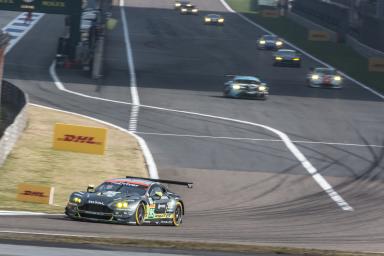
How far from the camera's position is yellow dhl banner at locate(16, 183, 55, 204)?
81.8 feet

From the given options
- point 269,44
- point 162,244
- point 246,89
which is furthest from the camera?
point 269,44

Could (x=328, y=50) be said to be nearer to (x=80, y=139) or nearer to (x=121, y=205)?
(x=80, y=139)

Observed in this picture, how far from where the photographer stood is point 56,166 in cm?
3056

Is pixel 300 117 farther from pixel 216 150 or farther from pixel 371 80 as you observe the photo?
pixel 371 80

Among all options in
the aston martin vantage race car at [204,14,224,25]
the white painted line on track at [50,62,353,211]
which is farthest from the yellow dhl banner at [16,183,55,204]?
the aston martin vantage race car at [204,14,224,25]

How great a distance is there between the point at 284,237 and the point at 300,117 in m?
26.1

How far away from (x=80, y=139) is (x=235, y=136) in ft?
46.9

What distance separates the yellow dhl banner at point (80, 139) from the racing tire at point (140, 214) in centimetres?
509

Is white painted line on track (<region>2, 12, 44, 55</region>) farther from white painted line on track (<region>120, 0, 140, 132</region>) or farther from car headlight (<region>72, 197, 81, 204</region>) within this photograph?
car headlight (<region>72, 197, 81, 204</region>)

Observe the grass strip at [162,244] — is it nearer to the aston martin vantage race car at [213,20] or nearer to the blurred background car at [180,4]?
the aston martin vantage race car at [213,20]

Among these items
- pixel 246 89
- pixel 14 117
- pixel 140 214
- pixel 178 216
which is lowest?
pixel 246 89

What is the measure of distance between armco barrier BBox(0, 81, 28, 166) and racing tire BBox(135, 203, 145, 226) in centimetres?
813

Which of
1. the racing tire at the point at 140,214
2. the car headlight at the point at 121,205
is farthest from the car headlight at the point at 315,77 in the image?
the car headlight at the point at 121,205

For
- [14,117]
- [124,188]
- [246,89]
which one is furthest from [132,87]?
[124,188]
